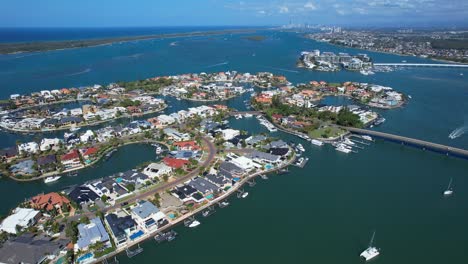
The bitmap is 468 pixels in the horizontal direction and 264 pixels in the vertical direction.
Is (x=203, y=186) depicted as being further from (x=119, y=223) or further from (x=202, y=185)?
(x=119, y=223)

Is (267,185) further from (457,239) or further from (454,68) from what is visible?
(454,68)

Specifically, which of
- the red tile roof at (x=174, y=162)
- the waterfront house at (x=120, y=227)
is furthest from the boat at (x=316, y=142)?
the waterfront house at (x=120, y=227)

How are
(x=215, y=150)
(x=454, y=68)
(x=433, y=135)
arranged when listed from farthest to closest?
(x=454, y=68)
(x=433, y=135)
(x=215, y=150)

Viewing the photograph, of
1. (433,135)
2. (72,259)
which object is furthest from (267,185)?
(433,135)

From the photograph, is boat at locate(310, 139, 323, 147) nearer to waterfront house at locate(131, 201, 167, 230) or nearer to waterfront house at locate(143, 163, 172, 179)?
waterfront house at locate(143, 163, 172, 179)

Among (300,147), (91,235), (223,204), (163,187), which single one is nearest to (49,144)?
(163,187)
